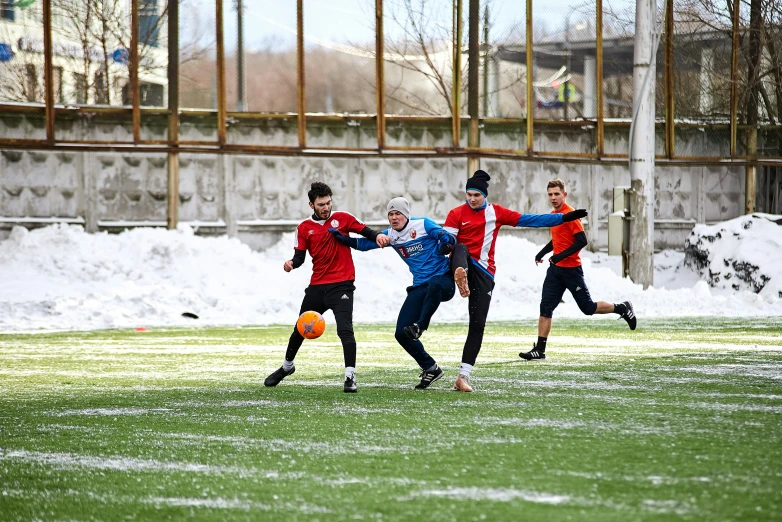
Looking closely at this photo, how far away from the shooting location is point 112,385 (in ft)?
33.3

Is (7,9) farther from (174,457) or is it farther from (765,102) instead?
(174,457)

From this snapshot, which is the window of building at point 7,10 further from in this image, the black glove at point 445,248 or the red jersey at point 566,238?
the black glove at point 445,248

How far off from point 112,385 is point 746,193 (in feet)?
68.3

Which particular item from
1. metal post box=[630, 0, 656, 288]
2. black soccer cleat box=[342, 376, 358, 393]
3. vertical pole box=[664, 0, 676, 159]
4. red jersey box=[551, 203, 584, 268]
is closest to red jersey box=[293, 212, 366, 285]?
black soccer cleat box=[342, 376, 358, 393]

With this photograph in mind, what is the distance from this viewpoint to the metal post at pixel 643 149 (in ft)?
69.5

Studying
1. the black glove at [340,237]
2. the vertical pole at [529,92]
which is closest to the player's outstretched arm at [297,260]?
the black glove at [340,237]

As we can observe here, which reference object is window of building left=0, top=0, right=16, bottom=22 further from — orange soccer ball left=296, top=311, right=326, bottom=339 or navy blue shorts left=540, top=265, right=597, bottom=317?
orange soccer ball left=296, top=311, right=326, bottom=339

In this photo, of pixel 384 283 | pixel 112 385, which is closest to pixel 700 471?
pixel 112 385

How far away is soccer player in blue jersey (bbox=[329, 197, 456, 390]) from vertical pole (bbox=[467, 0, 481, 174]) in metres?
15.6

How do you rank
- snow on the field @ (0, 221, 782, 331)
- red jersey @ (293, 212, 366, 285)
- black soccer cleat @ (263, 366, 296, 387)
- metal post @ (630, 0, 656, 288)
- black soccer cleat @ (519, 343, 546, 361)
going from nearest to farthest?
1. red jersey @ (293, 212, 366, 285)
2. black soccer cleat @ (263, 366, 296, 387)
3. black soccer cleat @ (519, 343, 546, 361)
4. snow on the field @ (0, 221, 782, 331)
5. metal post @ (630, 0, 656, 288)

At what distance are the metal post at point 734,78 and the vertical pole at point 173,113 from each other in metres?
13.2

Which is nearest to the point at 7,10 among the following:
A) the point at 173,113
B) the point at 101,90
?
the point at 101,90

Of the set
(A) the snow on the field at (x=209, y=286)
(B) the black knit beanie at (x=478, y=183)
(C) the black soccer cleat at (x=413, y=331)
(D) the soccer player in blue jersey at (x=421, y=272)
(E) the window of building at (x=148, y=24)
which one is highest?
(E) the window of building at (x=148, y=24)

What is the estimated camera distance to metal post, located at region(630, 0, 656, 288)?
21172 mm
